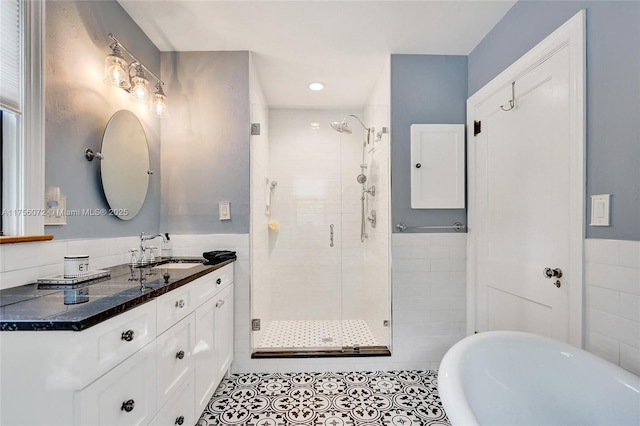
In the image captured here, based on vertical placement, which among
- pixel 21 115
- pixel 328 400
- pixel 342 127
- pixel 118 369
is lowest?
pixel 328 400

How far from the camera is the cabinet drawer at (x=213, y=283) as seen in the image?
1665 mm

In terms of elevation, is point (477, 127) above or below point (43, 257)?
above

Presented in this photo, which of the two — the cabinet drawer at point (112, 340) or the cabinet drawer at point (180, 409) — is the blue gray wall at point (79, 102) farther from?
the cabinet drawer at point (180, 409)

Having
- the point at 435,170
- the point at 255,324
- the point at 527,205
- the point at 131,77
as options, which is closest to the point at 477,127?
the point at 435,170

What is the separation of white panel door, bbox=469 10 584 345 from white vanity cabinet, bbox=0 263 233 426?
6.23 feet

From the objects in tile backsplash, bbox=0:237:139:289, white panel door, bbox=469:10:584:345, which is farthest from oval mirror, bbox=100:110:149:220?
white panel door, bbox=469:10:584:345

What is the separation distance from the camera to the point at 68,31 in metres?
1.47

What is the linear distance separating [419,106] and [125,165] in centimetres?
216

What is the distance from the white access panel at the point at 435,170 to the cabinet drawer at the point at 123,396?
6.45 ft

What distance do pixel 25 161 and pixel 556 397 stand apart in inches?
93.2

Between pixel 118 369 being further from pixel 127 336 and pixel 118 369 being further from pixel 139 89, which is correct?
pixel 139 89

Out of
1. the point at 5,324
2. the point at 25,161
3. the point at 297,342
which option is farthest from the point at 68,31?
the point at 297,342

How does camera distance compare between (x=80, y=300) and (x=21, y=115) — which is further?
(x=21, y=115)

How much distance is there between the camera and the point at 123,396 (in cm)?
101
